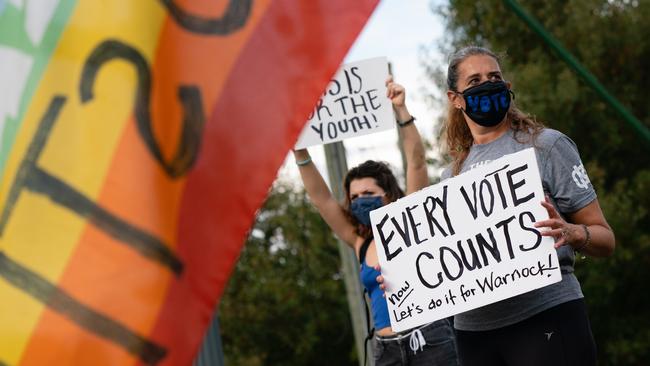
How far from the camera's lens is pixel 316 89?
2.89 metres

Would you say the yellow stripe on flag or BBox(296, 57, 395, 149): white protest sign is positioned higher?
BBox(296, 57, 395, 149): white protest sign

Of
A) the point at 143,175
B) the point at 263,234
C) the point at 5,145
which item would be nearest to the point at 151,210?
the point at 143,175

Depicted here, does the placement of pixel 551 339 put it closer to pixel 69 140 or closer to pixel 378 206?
pixel 378 206

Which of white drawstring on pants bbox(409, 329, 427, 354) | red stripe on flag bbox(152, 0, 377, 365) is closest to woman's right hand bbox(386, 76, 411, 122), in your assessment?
white drawstring on pants bbox(409, 329, 427, 354)

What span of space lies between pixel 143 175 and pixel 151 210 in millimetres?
76

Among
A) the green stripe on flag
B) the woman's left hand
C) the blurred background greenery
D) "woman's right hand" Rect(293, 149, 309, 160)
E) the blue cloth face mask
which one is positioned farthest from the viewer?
the blurred background greenery

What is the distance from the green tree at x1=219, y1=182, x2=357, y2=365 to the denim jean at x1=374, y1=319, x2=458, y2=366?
1180 inches

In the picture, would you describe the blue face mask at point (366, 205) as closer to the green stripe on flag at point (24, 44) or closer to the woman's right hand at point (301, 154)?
the woman's right hand at point (301, 154)

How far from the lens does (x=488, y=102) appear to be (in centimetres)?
451

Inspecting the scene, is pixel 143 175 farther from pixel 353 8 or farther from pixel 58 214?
pixel 353 8

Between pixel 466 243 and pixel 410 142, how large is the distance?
1.19m

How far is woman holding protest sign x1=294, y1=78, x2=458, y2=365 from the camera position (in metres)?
5.58

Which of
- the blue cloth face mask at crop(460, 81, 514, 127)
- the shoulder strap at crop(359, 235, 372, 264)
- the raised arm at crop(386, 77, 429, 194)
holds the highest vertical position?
the raised arm at crop(386, 77, 429, 194)

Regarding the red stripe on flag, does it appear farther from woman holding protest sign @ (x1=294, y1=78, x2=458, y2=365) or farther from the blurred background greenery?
the blurred background greenery
